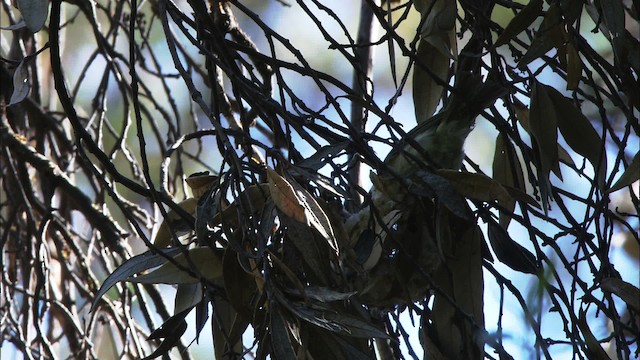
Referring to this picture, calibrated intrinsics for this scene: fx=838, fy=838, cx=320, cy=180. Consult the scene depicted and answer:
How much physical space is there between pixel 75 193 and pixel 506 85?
1.12 m

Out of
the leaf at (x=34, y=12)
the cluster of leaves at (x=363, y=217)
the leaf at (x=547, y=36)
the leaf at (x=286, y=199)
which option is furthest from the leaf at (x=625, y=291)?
A: the leaf at (x=34, y=12)

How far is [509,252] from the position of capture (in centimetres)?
105

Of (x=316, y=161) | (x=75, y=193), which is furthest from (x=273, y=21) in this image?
(x=316, y=161)

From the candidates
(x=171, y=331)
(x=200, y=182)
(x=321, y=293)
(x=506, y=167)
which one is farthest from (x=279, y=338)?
(x=506, y=167)

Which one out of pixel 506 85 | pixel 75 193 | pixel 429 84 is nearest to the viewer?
pixel 506 85

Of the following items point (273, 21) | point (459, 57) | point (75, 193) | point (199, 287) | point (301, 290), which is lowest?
point (301, 290)

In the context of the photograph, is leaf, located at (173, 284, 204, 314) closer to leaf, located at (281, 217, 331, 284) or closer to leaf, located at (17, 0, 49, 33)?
leaf, located at (281, 217, 331, 284)

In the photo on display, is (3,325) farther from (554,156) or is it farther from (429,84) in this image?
(554,156)

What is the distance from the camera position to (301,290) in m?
0.82

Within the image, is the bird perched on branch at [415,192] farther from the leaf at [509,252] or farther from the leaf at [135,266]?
the leaf at [135,266]

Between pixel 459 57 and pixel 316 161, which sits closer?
pixel 316 161

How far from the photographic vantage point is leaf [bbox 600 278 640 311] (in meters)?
0.98

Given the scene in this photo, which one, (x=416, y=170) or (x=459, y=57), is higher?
(x=459, y=57)

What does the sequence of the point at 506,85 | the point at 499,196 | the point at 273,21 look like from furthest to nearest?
the point at 273,21, the point at 506,85, the point at 499,196
